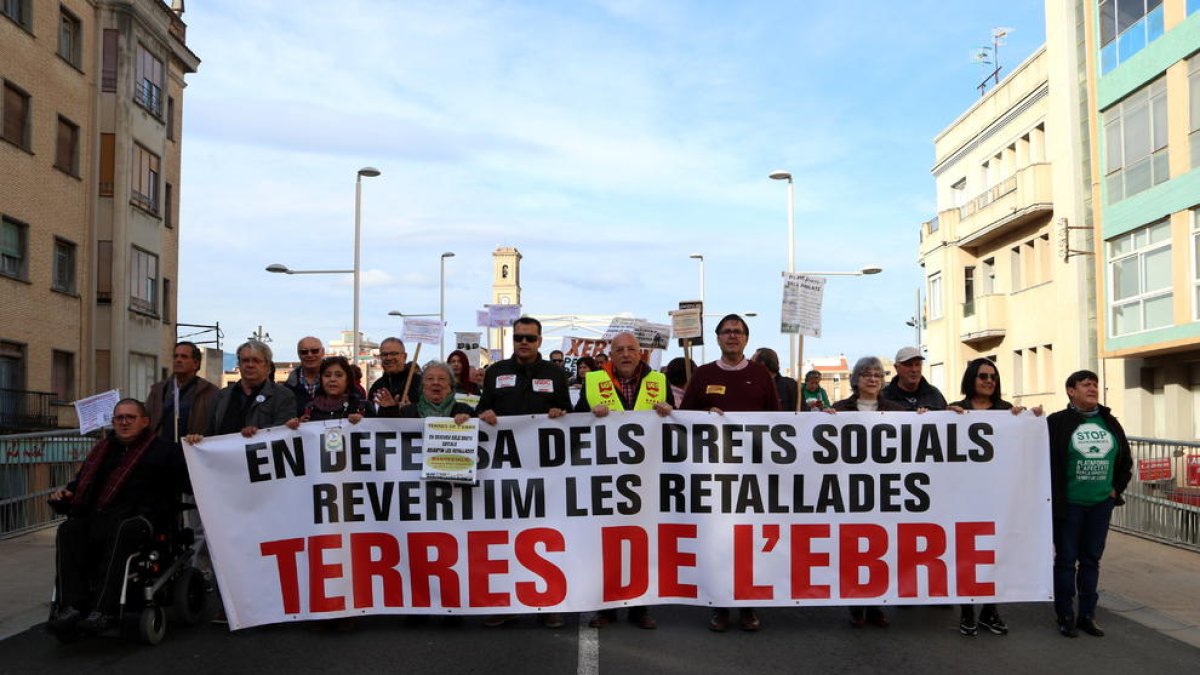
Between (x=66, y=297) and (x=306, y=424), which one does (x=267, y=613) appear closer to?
(x=306, y=424)

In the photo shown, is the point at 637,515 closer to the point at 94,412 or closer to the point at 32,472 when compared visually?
the point at 94,412

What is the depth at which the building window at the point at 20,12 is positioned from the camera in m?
24.7

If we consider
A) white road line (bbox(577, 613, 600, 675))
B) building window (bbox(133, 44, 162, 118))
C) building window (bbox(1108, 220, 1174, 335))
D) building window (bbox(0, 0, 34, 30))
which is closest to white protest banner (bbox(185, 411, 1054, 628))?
white road line (bbox(577, 613, 600, 675))

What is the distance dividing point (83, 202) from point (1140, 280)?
25.4 metres

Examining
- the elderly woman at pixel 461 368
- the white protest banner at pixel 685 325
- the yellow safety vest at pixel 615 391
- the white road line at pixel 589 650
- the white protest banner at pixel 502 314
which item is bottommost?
the white road line at pixel 589 650

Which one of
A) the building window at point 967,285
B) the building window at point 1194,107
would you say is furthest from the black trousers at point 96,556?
the building window at point 967,285

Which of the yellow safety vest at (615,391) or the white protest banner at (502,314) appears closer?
the yellow safety vest at (615,391)

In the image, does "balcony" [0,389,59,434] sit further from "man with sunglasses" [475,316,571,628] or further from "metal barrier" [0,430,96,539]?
"man with sunglasses" [475,316,571,628]

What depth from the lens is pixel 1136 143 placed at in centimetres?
2561

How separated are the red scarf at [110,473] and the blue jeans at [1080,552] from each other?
6119mm

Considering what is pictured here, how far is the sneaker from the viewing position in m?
7.61

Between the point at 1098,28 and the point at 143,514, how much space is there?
1040 inches

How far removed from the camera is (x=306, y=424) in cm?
771

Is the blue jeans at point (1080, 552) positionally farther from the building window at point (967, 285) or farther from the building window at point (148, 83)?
the building window at point (967, 285)
